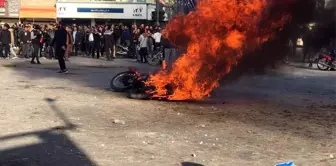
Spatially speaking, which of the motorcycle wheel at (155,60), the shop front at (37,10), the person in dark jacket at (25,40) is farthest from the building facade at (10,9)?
the motorcycle wheel at (155,60)

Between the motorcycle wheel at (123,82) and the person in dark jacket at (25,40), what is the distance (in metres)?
13.8

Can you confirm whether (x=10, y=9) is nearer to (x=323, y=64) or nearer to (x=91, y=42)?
(x=91, y=42)

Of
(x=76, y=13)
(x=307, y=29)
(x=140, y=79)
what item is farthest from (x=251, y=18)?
(x=76, y=13)

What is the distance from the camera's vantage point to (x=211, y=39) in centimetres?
934

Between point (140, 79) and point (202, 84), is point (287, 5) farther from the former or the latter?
point (140, 79)

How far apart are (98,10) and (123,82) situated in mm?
35781

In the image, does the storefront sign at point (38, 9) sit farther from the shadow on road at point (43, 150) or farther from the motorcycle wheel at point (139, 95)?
the shadow on road at point (43, 150)

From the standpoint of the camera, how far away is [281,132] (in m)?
7.58

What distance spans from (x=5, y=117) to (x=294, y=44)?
244 inches

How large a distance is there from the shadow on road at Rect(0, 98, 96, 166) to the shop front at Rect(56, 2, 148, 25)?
38954mm

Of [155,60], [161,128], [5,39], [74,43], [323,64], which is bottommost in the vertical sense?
[161,128]

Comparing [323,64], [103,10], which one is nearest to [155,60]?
[323,64]

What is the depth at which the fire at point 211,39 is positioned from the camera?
9.08m

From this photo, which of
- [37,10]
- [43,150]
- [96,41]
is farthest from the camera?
[37,10]
